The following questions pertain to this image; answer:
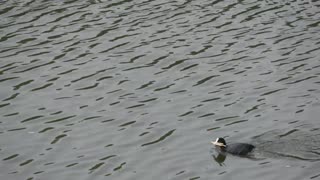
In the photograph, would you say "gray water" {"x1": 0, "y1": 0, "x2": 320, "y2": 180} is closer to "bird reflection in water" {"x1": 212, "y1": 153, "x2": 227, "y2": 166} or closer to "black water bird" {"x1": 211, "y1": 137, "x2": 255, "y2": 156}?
"bird reflection in water" {"x1": 212, "y1": 153, "x2": 227, "y2": 166}

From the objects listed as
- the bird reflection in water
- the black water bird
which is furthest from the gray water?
the black water bird

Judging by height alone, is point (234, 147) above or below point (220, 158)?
above

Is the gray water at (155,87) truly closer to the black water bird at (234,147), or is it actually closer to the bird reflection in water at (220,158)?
the bird reflection in water at (220,158)

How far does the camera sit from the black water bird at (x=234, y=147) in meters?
15.9

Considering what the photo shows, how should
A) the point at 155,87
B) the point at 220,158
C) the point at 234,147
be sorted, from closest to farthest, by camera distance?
1. the point at 234,147
2. the point at 220,158
3. the point at 155,87

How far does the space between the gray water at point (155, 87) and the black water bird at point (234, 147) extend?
0.20m

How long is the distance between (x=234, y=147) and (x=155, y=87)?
508 centimetres

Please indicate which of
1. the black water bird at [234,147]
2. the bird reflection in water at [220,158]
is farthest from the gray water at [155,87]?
the black water bird at [234,147]

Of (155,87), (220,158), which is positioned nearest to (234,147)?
(220,158)

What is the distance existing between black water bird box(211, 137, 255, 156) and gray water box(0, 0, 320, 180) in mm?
201

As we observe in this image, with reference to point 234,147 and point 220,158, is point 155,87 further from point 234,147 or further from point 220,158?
point 234,147

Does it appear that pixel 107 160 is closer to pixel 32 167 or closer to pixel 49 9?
pixel 32 167

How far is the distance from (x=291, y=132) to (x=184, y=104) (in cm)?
362

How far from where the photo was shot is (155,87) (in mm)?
20625
